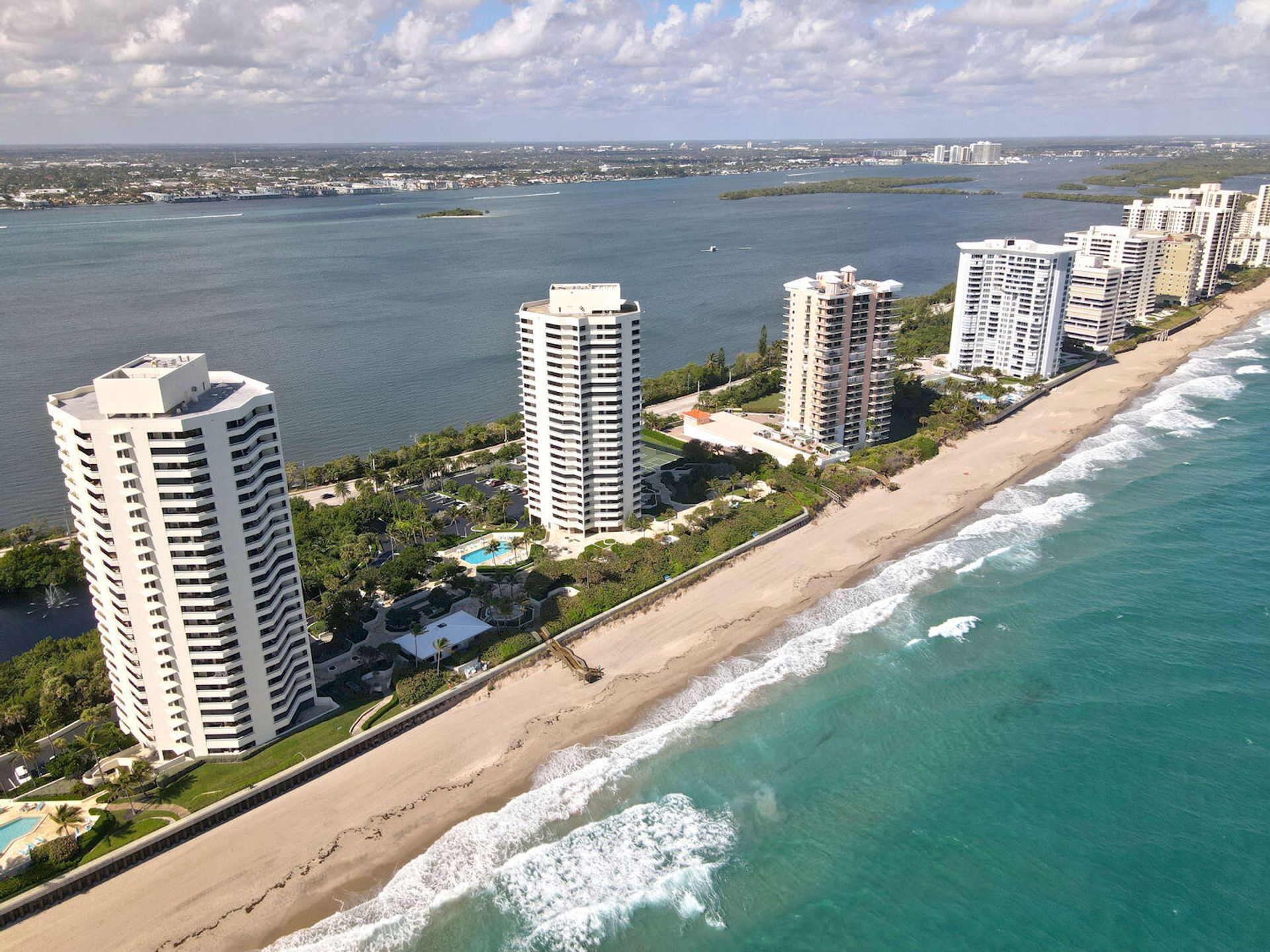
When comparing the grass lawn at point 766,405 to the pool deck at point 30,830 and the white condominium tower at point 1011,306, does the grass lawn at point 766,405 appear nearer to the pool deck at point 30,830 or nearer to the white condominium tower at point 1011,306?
the white condominium tower at point 1011,306

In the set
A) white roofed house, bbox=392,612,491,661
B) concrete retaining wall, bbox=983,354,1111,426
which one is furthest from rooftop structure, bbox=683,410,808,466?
white roofed house, bbox=392,612,491,661

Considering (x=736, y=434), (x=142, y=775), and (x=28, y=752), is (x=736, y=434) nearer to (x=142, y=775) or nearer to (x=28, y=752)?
(x=142, y=775)

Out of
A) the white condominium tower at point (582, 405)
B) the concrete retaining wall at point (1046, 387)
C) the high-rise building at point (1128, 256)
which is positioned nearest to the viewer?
the white condominium tower at point (582, 405)

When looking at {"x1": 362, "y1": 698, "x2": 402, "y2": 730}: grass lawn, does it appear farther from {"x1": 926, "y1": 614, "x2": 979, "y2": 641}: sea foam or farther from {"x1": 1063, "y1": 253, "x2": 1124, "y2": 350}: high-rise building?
{"x1": 1063, "y1": 253, "x2": 1124, "y2": 350}: high-rise building

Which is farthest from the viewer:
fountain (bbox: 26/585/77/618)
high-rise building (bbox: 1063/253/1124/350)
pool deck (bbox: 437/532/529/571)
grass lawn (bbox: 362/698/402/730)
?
high-rise building (bbox: 1063/253/1124/350)

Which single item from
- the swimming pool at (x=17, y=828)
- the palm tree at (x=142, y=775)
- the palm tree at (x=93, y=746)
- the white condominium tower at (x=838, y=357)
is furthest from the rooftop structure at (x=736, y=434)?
the swimming pool at (x=17, y=828)

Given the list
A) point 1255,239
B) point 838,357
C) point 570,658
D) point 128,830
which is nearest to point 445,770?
point 570,658
